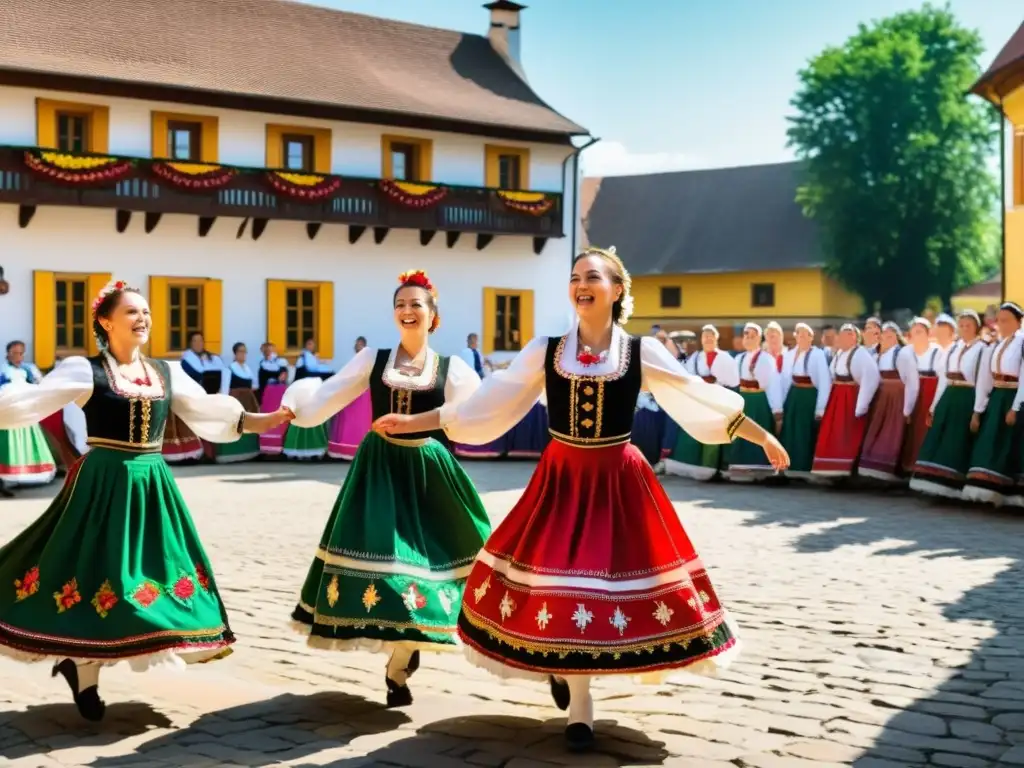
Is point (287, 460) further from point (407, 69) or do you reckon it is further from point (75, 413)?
point (407, 69)

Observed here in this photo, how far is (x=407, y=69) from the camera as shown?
29.2 m

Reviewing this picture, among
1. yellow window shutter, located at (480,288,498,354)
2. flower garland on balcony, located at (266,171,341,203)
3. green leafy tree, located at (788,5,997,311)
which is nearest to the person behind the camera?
flower garland on balcony, located at (266,171,341,203)

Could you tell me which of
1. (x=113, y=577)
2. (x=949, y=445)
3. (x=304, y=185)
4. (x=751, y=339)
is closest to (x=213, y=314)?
(x=304, y=185)

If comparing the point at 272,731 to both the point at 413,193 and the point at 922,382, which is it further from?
the point at 413,193

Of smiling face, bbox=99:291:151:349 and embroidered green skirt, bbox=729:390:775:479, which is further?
embroidered green skirt, bbox=729:390:775:479

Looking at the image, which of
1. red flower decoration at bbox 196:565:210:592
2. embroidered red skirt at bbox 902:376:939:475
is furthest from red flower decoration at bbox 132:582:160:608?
embroidered red skirt at bbox 902:376:939:475

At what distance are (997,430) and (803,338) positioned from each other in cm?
329

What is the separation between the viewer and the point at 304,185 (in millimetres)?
25016

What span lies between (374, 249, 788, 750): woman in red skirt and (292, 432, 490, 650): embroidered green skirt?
14.7 inches

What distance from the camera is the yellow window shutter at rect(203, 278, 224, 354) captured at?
81.1 ft

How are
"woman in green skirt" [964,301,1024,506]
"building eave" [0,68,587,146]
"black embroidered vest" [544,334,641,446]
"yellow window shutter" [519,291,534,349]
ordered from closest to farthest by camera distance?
"black embroidered vest" [544,334,641,446], "woman in green skirt" [964,301,1024,506], "building eave" [0,68,587,146], "yellow window shutter" [519,291,534,349]

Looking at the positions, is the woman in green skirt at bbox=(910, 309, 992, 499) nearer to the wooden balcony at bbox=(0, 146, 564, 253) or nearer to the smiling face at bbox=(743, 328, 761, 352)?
the smiling face at bbox=(743, 328, 761, 352)

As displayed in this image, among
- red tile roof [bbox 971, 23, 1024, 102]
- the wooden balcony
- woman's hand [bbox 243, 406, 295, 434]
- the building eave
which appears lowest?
woman's hand [bbox 243, 406, 295, 434]

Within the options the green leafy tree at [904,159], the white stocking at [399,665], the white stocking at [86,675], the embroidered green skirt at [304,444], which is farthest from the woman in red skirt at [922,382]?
the green leafy tree at [904,159]
